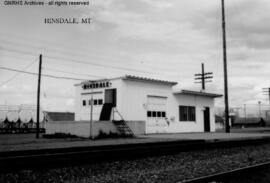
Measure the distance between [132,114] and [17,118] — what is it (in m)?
22.5

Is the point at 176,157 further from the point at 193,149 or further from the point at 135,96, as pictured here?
the point at 135,96

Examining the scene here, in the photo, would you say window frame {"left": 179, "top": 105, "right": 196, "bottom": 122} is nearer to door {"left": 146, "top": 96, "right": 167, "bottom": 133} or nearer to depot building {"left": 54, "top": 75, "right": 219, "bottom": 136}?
depot building {"left": 54, "top": 75, "right": 219, "bottom": 136}

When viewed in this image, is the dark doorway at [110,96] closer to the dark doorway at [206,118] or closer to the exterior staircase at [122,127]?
the exterior staircase at [122,127]

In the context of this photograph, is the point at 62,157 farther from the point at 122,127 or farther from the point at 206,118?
the point at 206,118

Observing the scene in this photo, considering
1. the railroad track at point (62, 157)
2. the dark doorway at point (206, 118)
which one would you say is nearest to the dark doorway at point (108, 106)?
the dark doorway at point (206, 118)

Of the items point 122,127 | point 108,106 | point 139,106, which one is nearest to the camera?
point 122,127

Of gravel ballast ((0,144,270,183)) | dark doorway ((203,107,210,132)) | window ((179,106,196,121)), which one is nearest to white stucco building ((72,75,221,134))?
window ((179,106,196,121))

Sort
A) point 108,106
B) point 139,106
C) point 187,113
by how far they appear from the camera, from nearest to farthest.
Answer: point 108,106
point 139,106
point 187,113

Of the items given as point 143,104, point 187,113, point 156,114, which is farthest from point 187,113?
point 143,104

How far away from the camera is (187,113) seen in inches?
1415

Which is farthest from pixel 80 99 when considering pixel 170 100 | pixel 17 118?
Result: pixel 17 118

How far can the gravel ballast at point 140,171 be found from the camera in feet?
28.5

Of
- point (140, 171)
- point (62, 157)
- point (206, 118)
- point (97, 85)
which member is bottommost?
point (140, 171)

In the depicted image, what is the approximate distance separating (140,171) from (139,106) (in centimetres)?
2078
